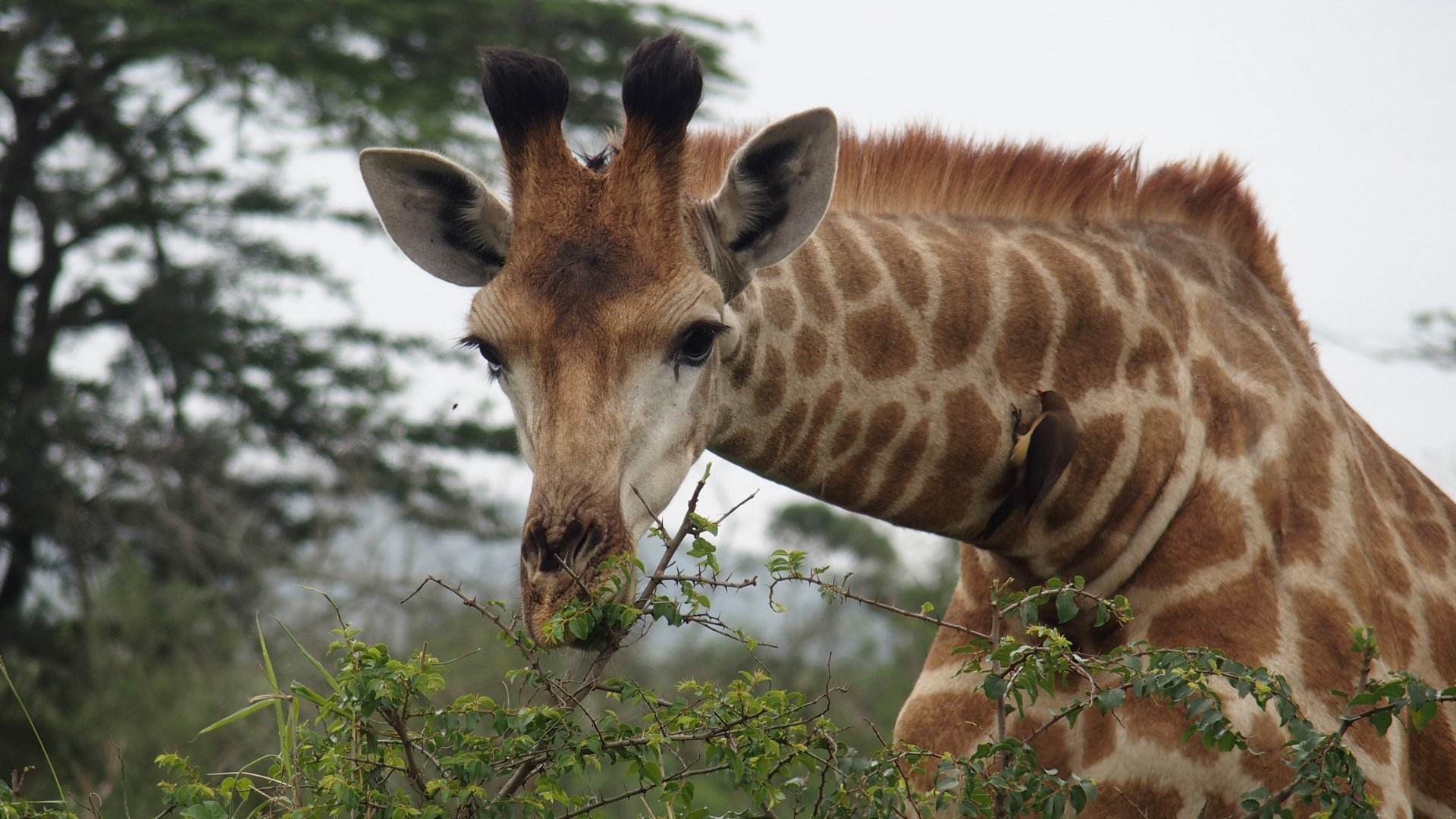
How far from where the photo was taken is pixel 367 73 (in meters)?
16.7

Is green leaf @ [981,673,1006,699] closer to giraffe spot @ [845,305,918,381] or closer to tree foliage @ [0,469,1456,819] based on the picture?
tree foliage @ [0,469,1456,819]

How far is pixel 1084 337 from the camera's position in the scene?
14.9 feet

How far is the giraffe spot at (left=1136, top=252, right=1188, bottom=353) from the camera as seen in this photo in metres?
4.59

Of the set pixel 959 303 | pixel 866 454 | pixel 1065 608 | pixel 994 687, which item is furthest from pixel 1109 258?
pixel 994 687

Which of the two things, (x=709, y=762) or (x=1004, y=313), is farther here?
(x=1004, y=313)

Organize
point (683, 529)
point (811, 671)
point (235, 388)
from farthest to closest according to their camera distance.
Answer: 1. point (811, 671)
2. point (235, 388)
3. point (683, 529)

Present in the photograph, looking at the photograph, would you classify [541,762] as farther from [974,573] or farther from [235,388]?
[235,388]

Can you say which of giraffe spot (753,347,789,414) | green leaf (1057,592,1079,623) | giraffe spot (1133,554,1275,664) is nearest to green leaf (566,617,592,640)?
green leaf (1057,592,1079,623)

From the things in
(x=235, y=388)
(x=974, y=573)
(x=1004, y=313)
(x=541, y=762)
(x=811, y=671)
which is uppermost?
(x=235, y=388)

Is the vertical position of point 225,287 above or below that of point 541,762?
above

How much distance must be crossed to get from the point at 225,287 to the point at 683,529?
17.1 metres

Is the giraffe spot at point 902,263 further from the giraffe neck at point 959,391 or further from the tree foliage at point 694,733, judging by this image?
the tree foliage at point 694,733

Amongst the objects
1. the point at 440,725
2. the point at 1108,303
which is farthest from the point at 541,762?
the point at 1108,303

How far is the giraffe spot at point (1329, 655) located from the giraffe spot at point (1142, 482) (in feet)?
1.80
